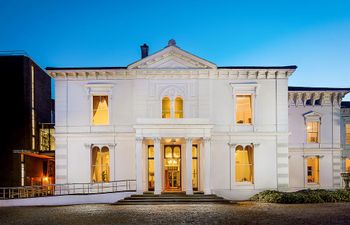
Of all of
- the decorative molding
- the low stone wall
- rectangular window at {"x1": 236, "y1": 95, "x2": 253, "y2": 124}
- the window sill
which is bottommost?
the low stone wall

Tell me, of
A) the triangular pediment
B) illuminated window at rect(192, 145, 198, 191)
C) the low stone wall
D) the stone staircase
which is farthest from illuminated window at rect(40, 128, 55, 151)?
illuminated window at rect(192, 145, 198, 191)

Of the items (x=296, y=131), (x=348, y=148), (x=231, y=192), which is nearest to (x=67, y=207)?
Answer: (x=231, y=192)

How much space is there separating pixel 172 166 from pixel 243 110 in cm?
713

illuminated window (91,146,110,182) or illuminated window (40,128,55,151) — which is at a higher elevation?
illuminated window (40,128,55,151)

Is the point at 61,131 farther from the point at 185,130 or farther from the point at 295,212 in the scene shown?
the point at 295,212

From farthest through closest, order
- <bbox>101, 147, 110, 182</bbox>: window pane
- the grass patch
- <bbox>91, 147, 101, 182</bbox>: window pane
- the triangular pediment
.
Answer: <bbox>101, 147, 110, 182</bbox>: window pane
<bbox>91, 147, 101, 182</bbox>: window pane
the triangular pediment
the grass patch

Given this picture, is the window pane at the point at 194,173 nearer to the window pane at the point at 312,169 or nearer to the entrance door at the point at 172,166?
the entrance door at the point at 172,166

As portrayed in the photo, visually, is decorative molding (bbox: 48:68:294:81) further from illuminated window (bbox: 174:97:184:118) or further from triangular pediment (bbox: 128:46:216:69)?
illuminated window (bbox: 174:97:184:118)

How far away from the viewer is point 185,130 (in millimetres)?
26281

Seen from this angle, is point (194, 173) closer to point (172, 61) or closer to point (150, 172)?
point (150, 172)

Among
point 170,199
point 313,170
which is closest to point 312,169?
point 313,170

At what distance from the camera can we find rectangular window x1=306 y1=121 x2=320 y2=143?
33.0 m

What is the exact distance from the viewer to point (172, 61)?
2786 cm

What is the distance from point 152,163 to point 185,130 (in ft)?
14.3
